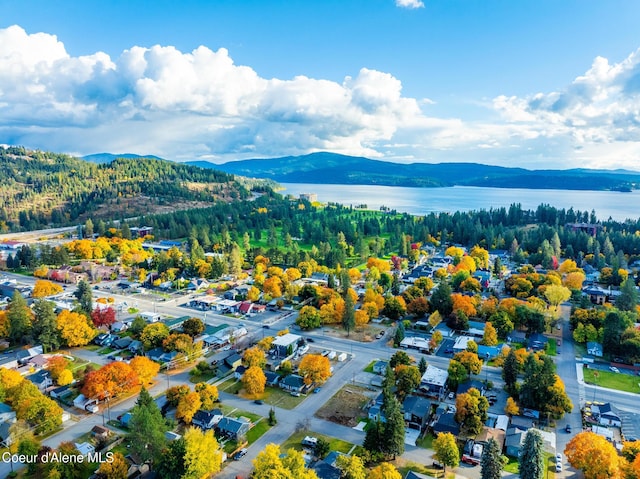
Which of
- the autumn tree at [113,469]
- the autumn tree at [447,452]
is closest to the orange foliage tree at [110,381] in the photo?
the autumn tree at [113,469]

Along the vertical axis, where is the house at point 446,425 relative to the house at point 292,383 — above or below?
above

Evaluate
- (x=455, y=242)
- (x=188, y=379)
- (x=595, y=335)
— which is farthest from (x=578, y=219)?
(x=188, y=379)

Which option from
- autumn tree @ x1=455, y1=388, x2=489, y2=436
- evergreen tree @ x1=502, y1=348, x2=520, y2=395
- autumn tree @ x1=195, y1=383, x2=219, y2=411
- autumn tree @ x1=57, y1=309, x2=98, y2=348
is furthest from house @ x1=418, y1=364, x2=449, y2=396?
autumn tree @ x1=57, y1=309, x2=98, y2=348

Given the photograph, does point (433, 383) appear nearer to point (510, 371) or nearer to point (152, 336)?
point (510, 371)

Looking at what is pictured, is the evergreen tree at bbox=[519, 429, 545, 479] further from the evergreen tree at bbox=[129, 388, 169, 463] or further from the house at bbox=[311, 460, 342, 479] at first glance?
the evergreen tree at bbox=[129, 388, 169, 463]

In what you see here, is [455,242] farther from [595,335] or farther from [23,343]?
[23,343]

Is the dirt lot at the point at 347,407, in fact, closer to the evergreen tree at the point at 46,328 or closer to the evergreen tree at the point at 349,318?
the evergreen tree at the point at 349,318
